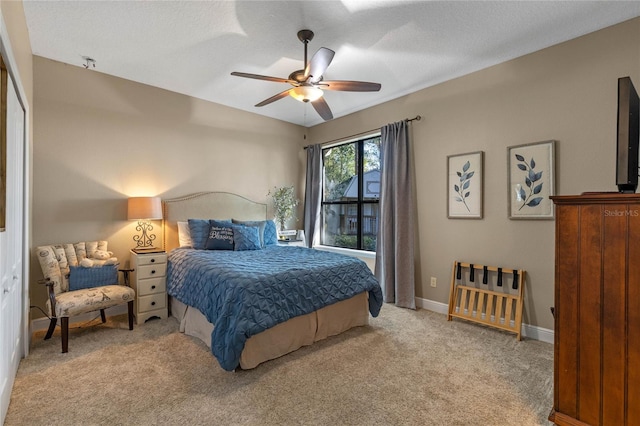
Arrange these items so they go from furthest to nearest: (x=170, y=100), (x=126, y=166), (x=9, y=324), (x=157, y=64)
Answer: (x=170, y=100), (x=126, y=166), (x=157, y=64), (x=9, y=324)

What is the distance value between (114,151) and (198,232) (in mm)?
1343

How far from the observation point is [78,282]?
3.01 metres

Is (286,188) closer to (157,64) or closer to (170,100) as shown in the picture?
(170,100)

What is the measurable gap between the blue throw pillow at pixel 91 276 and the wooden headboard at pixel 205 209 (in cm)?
79

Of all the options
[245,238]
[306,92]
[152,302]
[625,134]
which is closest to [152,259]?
[152,302]

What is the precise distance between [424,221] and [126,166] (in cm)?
371

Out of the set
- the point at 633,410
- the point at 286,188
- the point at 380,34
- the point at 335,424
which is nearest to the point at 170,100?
the point at 286,188

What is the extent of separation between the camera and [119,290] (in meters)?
2.98

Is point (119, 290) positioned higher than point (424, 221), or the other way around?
point (424, 221)

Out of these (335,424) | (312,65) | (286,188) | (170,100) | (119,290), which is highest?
(170,100)

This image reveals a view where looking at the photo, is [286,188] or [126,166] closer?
[126,166]

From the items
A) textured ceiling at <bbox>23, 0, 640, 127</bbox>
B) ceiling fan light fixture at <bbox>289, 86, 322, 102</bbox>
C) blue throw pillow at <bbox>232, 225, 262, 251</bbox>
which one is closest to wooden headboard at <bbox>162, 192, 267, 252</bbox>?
blue throw pillow at <bbox>232, 225, 262, 251</bbox>

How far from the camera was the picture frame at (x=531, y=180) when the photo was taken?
9.54ft

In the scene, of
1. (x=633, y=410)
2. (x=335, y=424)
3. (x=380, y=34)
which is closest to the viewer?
(x=633, y=410)
